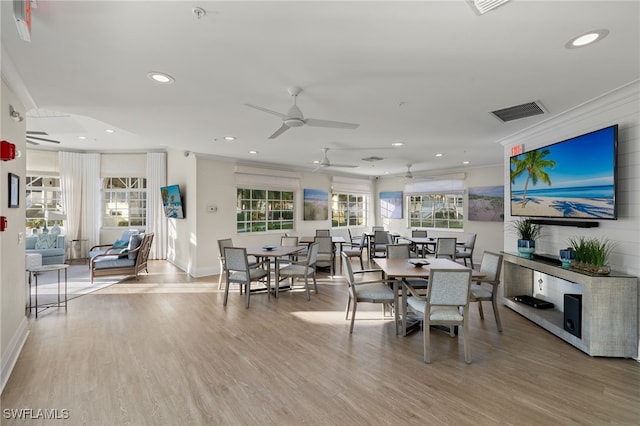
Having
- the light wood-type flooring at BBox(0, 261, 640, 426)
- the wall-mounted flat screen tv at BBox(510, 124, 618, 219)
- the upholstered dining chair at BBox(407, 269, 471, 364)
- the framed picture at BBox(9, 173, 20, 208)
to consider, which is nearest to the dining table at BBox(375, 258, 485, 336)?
the upholstered dining chair at BBox(407, 269, 471, 364)

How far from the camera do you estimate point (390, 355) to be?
118 inches

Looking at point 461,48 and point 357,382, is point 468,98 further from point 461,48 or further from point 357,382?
point 357,382

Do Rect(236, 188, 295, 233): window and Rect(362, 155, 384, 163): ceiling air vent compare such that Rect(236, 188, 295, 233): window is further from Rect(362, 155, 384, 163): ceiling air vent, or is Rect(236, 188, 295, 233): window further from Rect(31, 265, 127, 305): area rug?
Rect(31, 265, 127, 305): area rug

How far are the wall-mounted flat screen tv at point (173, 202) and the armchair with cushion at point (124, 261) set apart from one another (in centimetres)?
79

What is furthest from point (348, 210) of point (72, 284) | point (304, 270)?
point (72, 284)

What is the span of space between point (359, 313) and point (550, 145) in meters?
3.25

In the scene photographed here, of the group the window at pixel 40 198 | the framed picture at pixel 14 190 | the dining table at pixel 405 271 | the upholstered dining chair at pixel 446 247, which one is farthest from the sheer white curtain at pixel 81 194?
the upholstered dining chair at pixel 446 247

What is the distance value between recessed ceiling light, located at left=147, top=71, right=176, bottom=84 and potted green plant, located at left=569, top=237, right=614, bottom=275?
4.35m

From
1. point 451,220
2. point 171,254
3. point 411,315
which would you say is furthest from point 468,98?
point 171,254

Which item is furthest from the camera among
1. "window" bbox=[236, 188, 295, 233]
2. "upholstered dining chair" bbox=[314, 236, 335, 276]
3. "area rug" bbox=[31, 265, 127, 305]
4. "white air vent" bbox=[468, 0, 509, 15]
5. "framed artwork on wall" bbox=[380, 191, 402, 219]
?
"framed artwork on wall" bbox=[380, 191, 402, 219]

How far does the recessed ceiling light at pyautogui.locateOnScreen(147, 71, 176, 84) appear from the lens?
2.65 m

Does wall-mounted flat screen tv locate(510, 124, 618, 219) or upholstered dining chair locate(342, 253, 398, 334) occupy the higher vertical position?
wall-mounted flat screen tv locate(510, 124, 618, 219)

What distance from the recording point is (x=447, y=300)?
2.93 m

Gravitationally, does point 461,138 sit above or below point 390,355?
above
